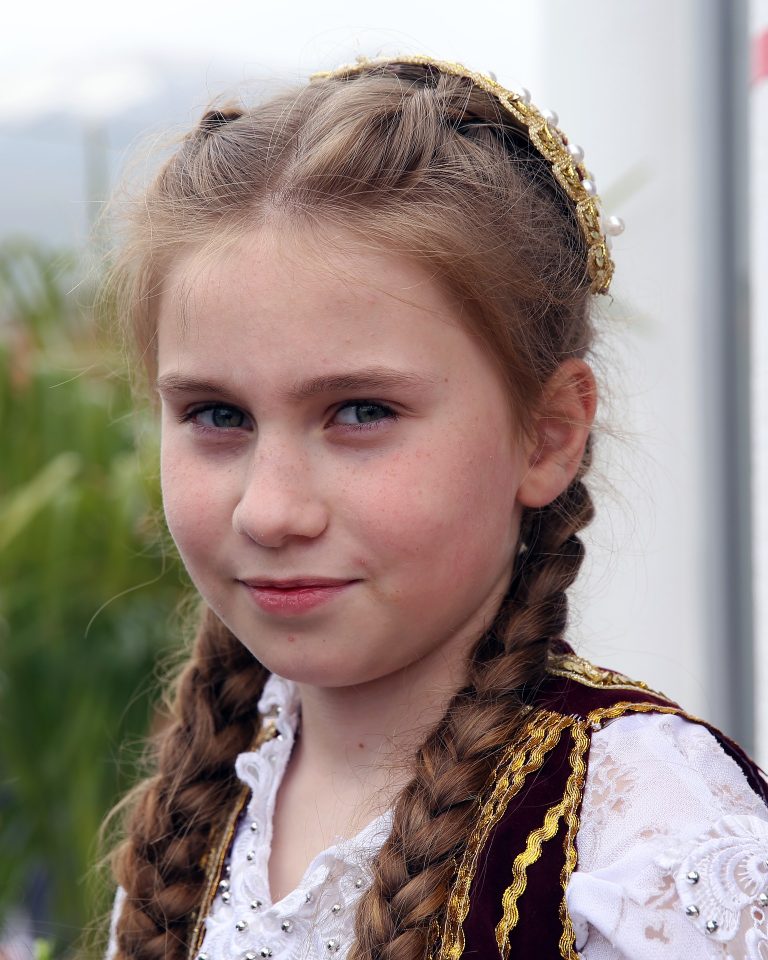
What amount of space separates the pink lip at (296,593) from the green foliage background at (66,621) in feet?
4.34

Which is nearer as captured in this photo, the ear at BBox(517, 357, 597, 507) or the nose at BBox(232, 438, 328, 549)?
the nose at BBox(232, 438, 328, 549)

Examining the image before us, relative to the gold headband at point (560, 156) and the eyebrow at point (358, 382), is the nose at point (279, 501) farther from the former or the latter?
the gold headband at point (560, 156)

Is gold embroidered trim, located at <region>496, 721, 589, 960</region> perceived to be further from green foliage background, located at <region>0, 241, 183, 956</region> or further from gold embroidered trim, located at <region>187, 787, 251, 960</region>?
green foliage background, located at <region>0, 241, 183, 956</region>

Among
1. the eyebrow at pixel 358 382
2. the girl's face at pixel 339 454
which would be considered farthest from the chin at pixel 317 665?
the eyebrow at pixel 358 382

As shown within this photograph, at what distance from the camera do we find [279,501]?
0.88m

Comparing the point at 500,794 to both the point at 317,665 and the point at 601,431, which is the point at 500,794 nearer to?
the point at 317,665

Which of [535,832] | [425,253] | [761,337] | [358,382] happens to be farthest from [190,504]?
[761,337]

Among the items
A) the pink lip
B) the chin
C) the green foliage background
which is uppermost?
A: the pink lip

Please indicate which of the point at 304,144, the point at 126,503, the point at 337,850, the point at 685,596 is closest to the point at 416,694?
the point at 337,850

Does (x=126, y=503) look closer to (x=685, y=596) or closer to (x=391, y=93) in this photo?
(x=685, y=596)

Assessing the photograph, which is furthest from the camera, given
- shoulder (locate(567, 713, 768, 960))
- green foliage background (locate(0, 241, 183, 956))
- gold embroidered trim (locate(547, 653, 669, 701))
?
green foliage background (locate(0, 241, 183, 956))

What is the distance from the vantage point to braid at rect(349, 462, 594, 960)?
887 millimetres

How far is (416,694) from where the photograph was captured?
1.02m

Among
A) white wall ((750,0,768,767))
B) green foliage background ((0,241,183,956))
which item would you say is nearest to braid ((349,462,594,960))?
white wall ((750,0,768,767))
